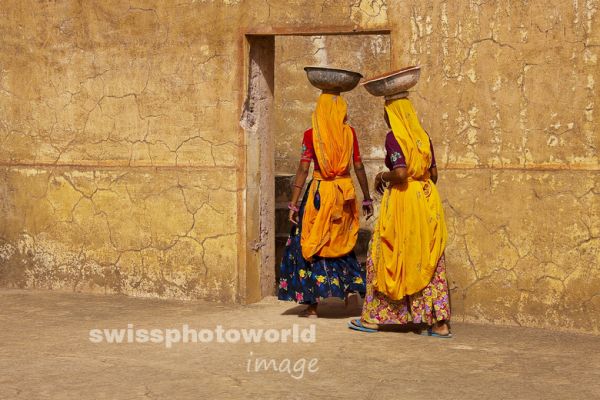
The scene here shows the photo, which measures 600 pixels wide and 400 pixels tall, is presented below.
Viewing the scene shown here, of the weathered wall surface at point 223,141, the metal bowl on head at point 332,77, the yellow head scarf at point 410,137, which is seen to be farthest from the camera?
the metal bowl on head at point 332,77

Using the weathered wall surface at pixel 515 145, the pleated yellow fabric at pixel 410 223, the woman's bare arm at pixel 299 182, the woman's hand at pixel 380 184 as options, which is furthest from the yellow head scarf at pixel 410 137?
the woman's bare arm at pixel 299 182

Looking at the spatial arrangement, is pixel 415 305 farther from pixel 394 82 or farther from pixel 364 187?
pixel 394 82

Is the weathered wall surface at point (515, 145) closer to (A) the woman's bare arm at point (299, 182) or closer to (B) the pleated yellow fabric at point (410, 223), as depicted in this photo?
(B) the pleated yellow fabric at point (410, 223)

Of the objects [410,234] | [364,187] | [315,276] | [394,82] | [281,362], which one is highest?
[394,82]

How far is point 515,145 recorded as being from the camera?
701 centimetres

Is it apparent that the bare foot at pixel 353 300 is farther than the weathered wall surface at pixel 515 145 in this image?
Yes

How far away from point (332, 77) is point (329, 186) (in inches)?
29.9

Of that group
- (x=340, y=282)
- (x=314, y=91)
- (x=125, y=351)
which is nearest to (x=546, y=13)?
(x=340, y=282)

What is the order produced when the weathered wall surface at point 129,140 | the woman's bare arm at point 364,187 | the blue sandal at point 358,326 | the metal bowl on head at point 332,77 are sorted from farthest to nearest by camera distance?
the weathered wall surface at point 129,140, the woman's bare arm at point 364,187, the metal bowl on head at point 332,77, the blue sandal at point 358,326

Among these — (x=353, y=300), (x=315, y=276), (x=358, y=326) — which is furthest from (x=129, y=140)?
(x=358, y=326)

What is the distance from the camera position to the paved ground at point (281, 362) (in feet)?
16.8

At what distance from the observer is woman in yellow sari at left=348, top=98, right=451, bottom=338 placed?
6.43 metres

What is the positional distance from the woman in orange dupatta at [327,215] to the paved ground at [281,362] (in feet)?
0.88

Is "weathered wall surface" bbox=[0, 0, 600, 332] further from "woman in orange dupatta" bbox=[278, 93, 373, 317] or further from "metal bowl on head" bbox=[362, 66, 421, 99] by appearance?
"metal bowl on head" bbox=[362, 66, 421, 99]
